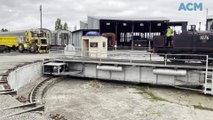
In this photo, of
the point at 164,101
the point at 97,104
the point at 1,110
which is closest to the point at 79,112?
the point at 97,104

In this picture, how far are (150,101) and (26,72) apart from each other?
933 cm

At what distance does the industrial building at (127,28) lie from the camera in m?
35.7

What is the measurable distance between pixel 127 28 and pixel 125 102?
34274 mm

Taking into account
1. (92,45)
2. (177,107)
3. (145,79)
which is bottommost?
(177,107)

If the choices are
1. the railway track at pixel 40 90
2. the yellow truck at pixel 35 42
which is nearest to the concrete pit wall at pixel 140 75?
the railway track at pixel 40 90

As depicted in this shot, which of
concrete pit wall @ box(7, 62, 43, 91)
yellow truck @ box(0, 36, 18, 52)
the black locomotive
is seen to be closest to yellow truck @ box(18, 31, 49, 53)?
yellow truck @ box(0, 36, 18, 52)

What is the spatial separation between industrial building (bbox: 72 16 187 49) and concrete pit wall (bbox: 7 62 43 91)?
57.0 ft

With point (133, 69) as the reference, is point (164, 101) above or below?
below

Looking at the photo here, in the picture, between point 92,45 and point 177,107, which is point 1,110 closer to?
point 177,107

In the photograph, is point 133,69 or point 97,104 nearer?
point 97,104

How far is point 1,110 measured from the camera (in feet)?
24.7

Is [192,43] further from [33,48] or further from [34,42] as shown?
[34,42]

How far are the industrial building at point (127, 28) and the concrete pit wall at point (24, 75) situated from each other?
1737 centimetres

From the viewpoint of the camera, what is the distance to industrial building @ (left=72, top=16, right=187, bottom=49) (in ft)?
117
